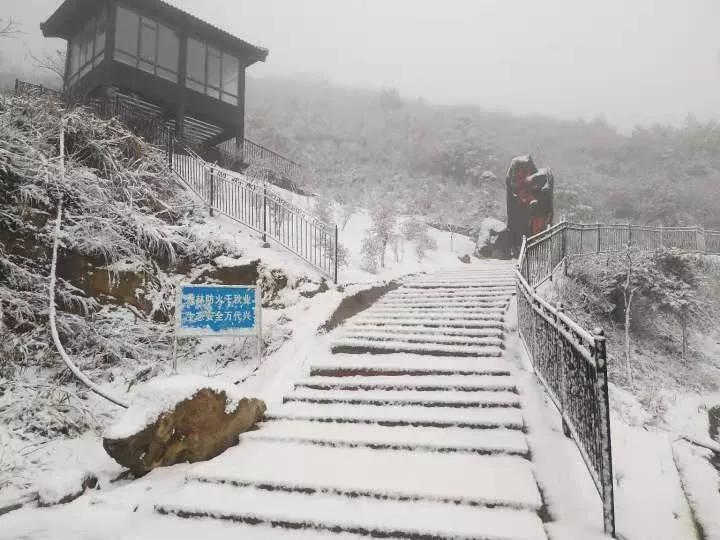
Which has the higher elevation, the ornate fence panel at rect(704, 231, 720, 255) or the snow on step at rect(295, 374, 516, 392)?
the ornate fence panel at rect(704, 231, 720, 255)

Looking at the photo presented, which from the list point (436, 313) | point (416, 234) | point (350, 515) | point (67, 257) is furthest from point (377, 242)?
point (350, 515)

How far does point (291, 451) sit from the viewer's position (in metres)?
3.68

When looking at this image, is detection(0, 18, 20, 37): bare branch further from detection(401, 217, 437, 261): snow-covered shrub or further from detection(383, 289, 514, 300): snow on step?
detection(401, 217, 437, 261): snow-covered shrub

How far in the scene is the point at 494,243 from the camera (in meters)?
17.1

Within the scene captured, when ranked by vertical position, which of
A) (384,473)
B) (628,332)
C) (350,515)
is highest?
(628,332)

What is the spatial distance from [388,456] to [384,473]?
29cm

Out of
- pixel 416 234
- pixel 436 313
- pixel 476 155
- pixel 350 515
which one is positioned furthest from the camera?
pixel 476 155

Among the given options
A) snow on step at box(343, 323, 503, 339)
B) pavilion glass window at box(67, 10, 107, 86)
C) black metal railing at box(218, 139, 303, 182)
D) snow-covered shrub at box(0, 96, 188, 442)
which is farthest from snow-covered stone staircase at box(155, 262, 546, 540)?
pavilion glass window at box(67, 10, 107, 86)

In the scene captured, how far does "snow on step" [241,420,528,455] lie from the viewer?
3.49 m

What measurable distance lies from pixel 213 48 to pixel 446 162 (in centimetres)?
1969

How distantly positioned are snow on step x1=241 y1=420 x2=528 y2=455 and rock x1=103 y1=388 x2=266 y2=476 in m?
0.30

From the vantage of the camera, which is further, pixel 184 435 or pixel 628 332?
pixel 628 332

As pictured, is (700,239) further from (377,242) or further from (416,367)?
(416,367)

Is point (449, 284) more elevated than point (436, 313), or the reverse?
point (449, 284)
